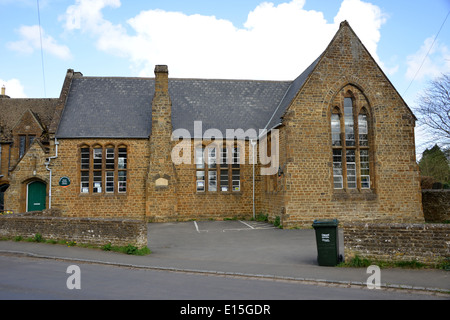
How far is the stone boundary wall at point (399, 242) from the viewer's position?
370 inches

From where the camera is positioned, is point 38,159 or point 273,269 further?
point 38,159

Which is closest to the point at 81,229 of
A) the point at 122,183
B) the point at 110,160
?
the point at 122,183

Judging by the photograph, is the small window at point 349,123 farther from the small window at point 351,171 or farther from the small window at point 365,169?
the small window at point 365,169

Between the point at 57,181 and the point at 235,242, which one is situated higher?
the point at 57,181

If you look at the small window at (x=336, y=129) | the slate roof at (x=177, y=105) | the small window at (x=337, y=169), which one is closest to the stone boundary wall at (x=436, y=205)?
the small window at (x=337, y=169)

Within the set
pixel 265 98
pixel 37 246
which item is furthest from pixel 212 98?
pixel 37 246

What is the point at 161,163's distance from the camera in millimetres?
21375

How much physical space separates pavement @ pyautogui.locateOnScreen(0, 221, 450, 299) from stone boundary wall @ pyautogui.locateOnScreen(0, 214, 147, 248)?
1.73 ft

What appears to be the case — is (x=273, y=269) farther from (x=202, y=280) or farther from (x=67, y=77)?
(x=67, y=77)

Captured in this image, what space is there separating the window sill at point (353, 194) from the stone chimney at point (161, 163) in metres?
8.81

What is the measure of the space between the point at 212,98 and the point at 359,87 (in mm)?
9414

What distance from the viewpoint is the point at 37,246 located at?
13.1 metres
